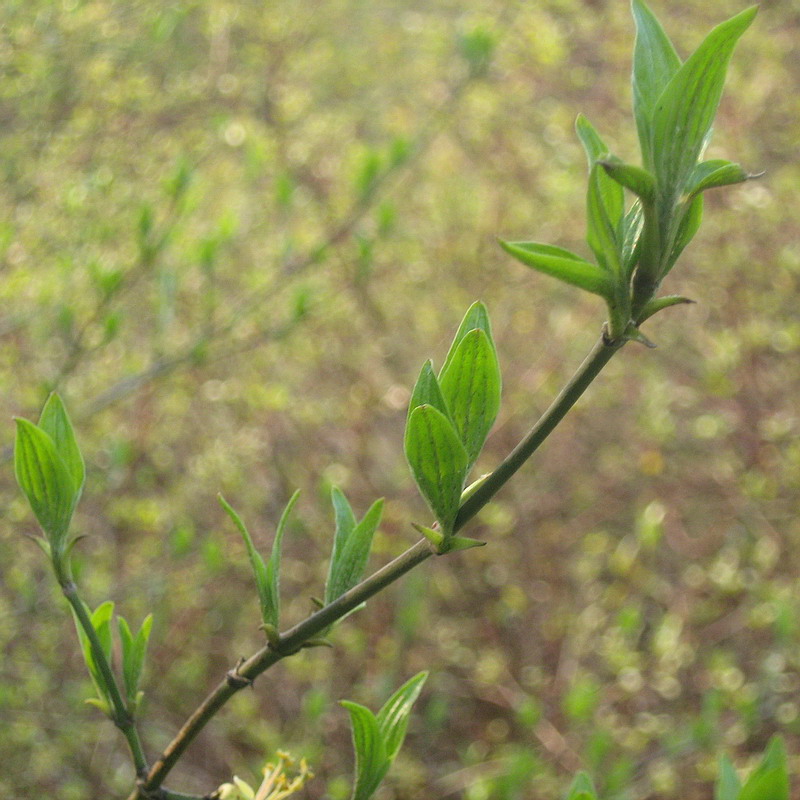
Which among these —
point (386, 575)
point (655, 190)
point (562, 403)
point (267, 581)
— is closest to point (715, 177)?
point (655, 190)

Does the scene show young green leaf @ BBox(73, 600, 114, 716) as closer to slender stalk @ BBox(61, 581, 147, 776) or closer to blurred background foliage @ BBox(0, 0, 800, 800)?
slender stalk @ BBox(61, 581, 147, 776)

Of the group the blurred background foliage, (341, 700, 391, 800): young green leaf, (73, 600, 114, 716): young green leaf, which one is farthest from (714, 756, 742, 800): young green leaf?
the blurred background foliage

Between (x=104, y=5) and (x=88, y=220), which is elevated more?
(x=104, y=5)

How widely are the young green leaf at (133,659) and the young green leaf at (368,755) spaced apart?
18 centimetres

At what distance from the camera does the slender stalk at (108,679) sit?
0.74 m

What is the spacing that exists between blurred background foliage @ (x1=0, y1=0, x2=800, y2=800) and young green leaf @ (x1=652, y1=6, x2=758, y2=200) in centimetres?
169

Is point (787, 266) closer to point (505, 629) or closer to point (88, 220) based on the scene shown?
point (505, 629)

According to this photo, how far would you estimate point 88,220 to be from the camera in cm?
291

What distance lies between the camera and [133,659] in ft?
2.64

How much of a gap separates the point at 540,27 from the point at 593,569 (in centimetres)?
186

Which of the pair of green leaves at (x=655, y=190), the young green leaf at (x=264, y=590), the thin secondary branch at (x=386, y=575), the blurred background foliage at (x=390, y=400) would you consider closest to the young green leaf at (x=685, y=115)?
the pair of green leaves at (x=655, y=190)

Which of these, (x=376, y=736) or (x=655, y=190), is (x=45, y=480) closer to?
(x=376, y=736)

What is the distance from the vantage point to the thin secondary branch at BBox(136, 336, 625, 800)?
56 cm

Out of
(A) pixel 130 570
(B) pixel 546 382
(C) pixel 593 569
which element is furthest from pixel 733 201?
(A) pixel 130 570
